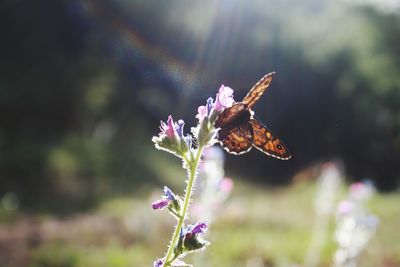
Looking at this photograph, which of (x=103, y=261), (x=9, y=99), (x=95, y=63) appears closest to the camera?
(x=103, y=261)

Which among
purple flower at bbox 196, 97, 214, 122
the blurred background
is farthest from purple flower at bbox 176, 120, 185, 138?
the blurred background

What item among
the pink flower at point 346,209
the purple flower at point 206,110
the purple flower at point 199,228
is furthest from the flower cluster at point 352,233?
the purple flower at point 206,110

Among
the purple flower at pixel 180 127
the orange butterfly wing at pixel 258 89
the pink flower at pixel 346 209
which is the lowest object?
the orange butterfly wing at pixel 258 89

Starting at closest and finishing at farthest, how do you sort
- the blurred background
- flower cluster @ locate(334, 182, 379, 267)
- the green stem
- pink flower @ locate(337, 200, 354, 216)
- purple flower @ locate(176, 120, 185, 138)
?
1. the green stem
2. purple flower @ locate(176, 120, 185, 138)
3. flower cluster @ locate(334, 182, 379, 267)
4. pink flower @ locate(337, 200, 354, 216)
5. the blurred background

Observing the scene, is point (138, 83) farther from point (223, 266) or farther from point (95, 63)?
point (223, 266)

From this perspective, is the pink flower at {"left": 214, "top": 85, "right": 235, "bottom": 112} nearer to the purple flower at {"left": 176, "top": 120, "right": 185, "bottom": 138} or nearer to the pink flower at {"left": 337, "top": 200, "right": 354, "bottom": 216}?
the purple flower at {"left": 176, "top": 120, "right": 185, "bottom": 138}

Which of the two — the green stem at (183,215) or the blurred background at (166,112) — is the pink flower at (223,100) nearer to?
the green stem at (183,215)

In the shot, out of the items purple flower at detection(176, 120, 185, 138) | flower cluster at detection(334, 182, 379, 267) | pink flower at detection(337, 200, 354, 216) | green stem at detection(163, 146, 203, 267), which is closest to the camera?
green stem at detection(163, 146, 203, 267)

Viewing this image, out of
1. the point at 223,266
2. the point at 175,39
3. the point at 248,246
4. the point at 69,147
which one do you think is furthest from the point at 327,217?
the point at 175,39
